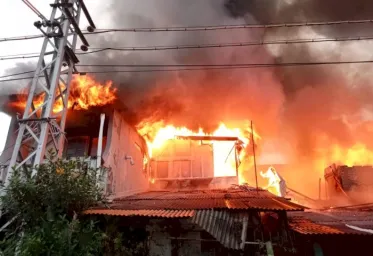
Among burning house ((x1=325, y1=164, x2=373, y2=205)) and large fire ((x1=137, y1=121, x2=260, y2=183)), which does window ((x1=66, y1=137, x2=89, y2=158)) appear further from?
burning house ((x1=325, y1=164, x2=373, y2=205))

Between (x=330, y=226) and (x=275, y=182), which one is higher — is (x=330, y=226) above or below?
below

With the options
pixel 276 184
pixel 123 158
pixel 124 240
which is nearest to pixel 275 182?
pixel 276 184

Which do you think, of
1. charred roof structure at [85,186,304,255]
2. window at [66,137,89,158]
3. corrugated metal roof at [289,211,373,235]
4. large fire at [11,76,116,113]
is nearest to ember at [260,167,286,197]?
corrugated metal roof at [289,211,373,235]

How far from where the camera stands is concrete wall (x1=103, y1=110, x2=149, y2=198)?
10953mm

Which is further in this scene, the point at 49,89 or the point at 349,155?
the point at 349,155

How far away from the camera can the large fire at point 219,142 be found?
16.7 meters

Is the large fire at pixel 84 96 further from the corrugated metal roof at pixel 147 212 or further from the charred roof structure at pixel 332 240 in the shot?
the charred roof structure at pixel 332 240

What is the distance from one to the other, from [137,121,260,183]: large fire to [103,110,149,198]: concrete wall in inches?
65.2

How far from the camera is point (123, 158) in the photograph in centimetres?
1229

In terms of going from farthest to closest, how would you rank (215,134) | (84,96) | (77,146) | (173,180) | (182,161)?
1. (215,134)
2. (182,161)
3. (173,180)
4. (77,146)
5. (84,96)

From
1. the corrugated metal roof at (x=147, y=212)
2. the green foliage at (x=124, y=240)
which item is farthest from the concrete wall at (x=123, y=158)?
the corrugated metal roof at (x=147, y=212)

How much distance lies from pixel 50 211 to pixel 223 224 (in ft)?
15.7

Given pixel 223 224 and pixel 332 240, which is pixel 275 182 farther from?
pixel 223 224

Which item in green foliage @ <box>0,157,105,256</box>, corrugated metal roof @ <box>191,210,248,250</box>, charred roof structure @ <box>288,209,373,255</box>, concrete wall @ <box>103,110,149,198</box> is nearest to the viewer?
green foliage @ <box>0,157,105,256</box>
